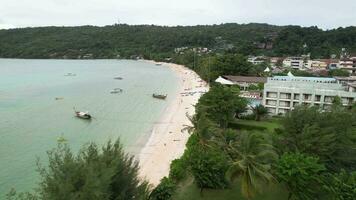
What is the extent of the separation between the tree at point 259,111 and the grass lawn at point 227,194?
23314 millimetres

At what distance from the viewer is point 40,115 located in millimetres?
62625

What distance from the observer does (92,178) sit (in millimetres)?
14633

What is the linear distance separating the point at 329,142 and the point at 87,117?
142ft

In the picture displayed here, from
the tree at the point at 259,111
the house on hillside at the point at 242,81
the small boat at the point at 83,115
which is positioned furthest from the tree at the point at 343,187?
the house on hillside at the point at 242,81

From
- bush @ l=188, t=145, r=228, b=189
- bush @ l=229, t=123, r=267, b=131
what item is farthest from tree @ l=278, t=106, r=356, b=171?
bush @ l=229, t=123, r=267, b=131

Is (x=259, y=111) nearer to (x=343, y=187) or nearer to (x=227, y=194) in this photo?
(x=227, y=194)

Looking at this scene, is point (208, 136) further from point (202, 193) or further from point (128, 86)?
point (128, 86)

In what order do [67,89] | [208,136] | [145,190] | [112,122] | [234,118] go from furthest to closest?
[67,89] < [112,122] < [234,118] < [208,136] < [145,190]

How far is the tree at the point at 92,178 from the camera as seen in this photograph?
47.2ft

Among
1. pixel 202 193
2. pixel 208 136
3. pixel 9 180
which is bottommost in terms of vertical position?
pixel 9 180

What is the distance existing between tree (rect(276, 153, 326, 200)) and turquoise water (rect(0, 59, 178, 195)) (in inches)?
827

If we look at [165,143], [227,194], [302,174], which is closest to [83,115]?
[165,143]

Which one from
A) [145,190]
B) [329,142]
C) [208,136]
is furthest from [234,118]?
[145,190]

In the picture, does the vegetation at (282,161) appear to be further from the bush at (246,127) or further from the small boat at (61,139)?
the small boat at (61,139)
